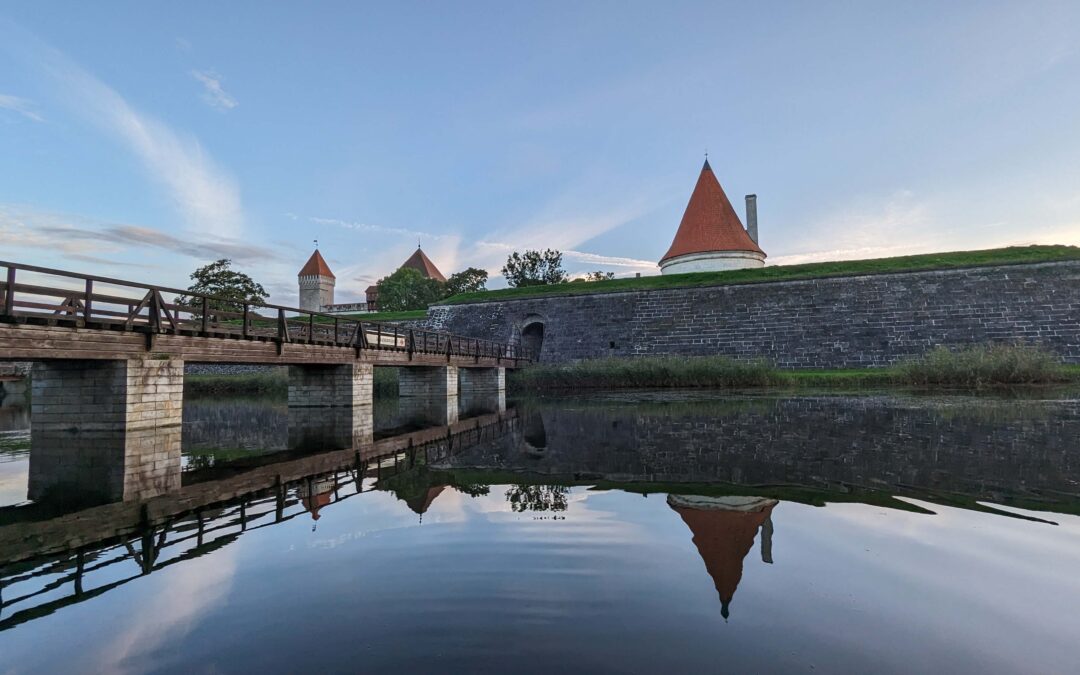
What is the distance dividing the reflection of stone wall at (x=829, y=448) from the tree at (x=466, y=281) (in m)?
56.3

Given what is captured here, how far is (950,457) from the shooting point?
7.13 m

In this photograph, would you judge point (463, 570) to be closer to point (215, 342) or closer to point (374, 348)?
point (215, 342)

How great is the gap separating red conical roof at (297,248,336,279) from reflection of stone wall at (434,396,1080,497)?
2492 inches

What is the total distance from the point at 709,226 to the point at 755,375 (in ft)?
64.6

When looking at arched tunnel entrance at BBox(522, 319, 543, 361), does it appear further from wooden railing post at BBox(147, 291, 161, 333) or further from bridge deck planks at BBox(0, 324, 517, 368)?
wooden railing post at BBox(147, 291, 161, 333)

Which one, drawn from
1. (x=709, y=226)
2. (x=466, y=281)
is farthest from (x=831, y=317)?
(x=466, y=281)

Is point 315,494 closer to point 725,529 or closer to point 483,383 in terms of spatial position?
point 725,529

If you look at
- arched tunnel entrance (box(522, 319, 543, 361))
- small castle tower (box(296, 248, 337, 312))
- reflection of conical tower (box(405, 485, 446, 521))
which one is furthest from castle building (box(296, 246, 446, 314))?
→ reflection of conical tower (box(405, 485, 446, 521))

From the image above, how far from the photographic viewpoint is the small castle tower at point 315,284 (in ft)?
228

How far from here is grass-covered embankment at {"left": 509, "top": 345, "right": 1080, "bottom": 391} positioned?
20641 millimetres

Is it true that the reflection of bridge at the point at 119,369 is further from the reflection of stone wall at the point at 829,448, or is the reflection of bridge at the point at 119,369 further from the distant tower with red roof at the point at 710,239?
the distant tower with red roof at the point at 710,239

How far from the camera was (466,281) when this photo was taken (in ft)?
226

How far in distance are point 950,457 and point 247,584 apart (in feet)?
25.8

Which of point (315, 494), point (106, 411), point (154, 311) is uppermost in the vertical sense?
point (154, 311)
